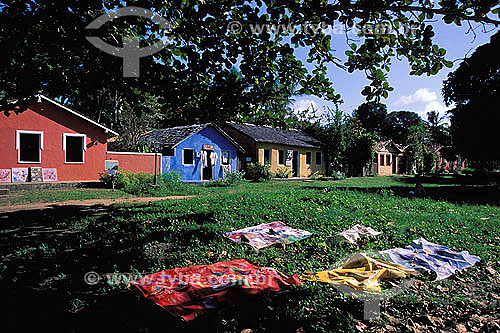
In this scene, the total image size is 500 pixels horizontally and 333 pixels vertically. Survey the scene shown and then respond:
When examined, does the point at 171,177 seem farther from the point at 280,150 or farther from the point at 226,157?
the point at 280,150

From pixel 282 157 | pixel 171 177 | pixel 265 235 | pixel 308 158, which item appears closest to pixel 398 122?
pixel 308 158

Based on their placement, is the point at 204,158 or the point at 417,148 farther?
the point at 417,148

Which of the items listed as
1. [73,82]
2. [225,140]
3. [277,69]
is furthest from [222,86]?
[225,140]

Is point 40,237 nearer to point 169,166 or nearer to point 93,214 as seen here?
point 93,214

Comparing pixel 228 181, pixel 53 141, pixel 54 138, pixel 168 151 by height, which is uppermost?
pixel 54 138

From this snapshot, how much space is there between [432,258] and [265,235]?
2.83 meters

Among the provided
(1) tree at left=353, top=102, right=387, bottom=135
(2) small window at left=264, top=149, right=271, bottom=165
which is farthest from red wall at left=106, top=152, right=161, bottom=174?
(1) tree at left=353, top=102, right=387, bottom=135

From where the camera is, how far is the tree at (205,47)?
3852 mm

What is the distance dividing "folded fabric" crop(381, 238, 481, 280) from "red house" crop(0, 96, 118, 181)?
16128 mm

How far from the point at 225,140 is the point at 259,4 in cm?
1764

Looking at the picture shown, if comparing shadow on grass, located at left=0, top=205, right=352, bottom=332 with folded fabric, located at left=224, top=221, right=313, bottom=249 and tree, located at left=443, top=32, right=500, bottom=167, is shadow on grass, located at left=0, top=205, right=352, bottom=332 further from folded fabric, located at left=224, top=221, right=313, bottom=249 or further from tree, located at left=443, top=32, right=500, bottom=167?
tree, located at left=443, top=32, right=500, bottom=167

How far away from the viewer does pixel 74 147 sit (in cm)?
1661

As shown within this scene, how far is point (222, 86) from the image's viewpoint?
18.4 feet

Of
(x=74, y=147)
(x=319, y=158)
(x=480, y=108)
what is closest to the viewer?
(x=74, y=147)
